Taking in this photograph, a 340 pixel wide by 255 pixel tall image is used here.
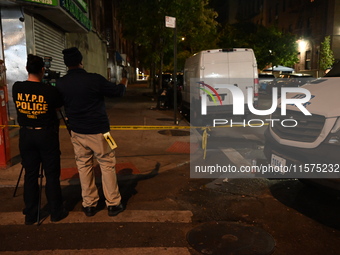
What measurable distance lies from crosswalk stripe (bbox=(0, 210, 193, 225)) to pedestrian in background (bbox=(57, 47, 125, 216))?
0.11 meters

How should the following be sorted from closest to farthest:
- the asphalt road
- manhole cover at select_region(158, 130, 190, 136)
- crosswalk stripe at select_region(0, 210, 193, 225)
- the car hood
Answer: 1. the asphalt road
2. the car hood
3. crosswalk stripe at select_region(0, 210, 193, 225)
4. manhole cover at select_region(158, 130, 190, 136)

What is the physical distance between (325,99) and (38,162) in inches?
138

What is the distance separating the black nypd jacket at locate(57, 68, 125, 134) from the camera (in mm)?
3762

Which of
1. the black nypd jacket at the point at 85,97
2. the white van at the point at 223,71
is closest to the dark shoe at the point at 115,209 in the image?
the black nypd jacket at the point at 85,97

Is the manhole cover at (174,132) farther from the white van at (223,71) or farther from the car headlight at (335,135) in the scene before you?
the car headlight at (335,135)

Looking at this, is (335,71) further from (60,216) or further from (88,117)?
(60,216)

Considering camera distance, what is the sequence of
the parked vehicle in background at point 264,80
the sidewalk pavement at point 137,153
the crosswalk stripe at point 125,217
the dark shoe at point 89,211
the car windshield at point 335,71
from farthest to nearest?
the parked vehicle in background at point 264,80, the sidewalk pavement at point 137,153, the car windshield at point 335,71, the dark shoe at point 89,211, the crosswalk stripe at point 125,217

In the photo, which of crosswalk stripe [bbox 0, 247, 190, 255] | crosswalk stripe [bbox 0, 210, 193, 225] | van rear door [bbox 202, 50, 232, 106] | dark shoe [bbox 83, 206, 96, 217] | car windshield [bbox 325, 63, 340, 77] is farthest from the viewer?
van rear door [bbox 202, 50, 232, 106]

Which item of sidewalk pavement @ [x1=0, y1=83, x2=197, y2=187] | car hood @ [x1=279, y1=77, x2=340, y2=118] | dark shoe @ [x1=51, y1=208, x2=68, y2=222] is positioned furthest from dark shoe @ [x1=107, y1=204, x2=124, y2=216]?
car hood @ [x1=279, y1=77, x2=340, y2=118]

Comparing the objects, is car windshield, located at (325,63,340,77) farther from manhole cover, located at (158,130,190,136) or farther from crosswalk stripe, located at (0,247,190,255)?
manhole cover, located at (158,130,190,136)

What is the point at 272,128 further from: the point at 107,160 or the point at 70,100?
Answer: the point at 70,100

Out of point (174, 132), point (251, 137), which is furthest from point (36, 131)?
point (251, 137)

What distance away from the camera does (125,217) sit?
13.5 feet

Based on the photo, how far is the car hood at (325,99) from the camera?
3.54 meters
